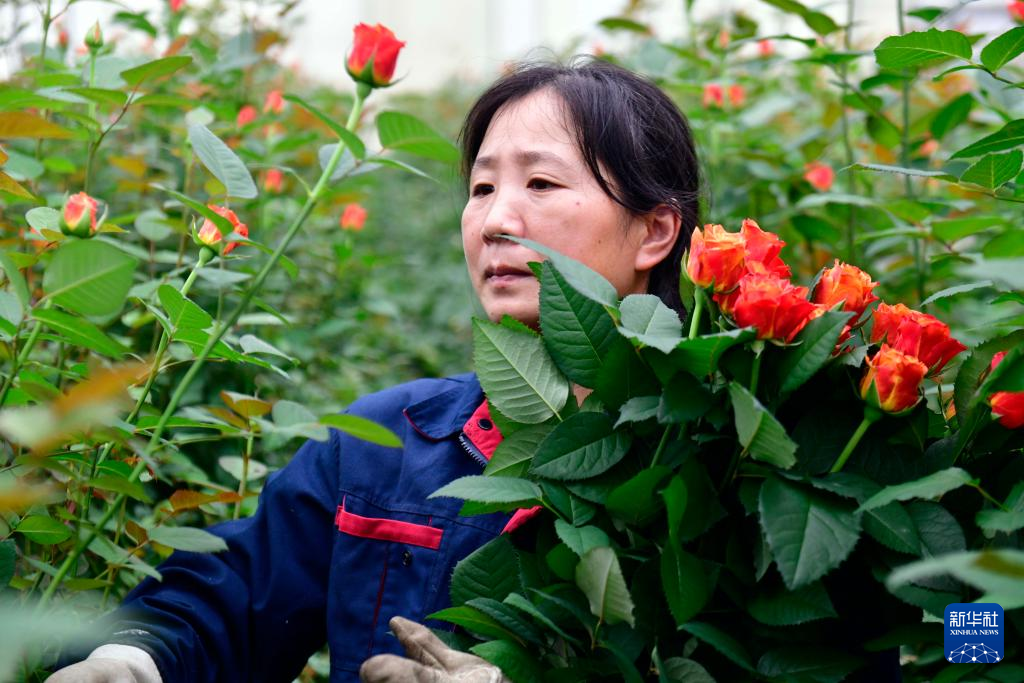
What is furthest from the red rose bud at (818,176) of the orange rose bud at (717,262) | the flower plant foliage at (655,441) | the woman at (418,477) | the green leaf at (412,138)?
the green leaf at (412,138)

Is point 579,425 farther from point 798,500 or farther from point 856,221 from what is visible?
point 856,221

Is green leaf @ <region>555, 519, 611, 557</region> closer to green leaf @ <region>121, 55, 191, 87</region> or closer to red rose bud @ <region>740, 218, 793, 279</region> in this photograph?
red rose bud @ <region>740, 218, 793, 279</region>

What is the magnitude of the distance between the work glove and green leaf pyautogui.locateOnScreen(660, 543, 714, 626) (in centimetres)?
21

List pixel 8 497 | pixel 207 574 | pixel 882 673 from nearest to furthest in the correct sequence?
pixel 8 497 < pixel 882 673 < pixel 207 574

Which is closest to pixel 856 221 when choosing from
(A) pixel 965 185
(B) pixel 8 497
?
(A) pixel 965 185

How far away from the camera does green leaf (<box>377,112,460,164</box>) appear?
106cm

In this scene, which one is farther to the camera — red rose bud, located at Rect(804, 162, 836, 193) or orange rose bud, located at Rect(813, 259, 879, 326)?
red rose bud, located at Rect(804, 162, 836, 193)

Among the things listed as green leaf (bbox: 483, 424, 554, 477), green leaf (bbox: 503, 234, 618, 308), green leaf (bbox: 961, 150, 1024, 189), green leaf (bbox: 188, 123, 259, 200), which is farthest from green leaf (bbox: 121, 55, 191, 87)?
green leaf (bbox: 961, 150, 1024, 189)

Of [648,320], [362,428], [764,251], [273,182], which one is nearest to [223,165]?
[362,428]

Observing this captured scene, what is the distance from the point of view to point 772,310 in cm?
100

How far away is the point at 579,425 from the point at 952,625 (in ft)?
1.39

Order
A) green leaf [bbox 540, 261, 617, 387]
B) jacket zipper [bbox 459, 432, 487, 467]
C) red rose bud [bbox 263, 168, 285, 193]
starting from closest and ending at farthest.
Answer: green leaf [bbox 540, 261, 617, 387], jacket zipper [bbox 459, 432, 487, 467], red rose bud [bbox 263, 168, 285, 193]

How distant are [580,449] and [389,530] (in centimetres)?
54

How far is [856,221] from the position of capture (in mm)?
2494
